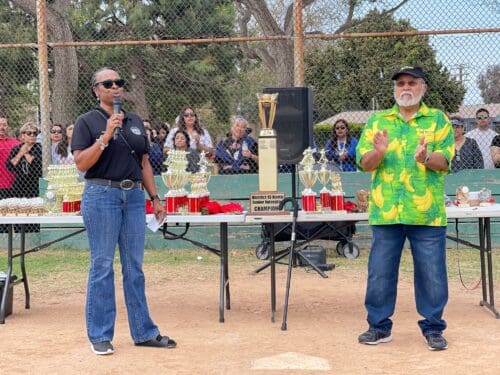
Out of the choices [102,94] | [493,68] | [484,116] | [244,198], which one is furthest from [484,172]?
[102,94]

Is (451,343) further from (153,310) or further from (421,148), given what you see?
(153,310)

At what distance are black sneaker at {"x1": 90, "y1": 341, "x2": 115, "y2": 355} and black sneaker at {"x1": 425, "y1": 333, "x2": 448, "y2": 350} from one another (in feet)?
7.51

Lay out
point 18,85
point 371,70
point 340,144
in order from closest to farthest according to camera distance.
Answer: point 340,144 < point 371,70 < point 18,85

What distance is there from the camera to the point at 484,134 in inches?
468

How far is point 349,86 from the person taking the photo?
493 inches

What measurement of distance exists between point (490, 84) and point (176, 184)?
7.70 metres

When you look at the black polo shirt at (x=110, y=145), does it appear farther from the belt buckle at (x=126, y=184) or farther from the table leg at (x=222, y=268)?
the table leg at (x=222, y=268)

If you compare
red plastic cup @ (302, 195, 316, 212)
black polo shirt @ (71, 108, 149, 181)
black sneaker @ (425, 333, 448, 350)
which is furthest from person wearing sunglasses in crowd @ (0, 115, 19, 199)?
black sneaker @ (425, 333, 448, 350)

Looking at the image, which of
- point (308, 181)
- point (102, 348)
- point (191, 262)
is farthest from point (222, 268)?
point (191, 262)

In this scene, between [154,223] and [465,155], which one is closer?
[154,223]

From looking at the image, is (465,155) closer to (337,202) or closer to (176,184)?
(337,202)

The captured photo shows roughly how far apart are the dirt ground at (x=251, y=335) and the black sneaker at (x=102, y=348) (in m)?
0.05

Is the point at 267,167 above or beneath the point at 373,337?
above

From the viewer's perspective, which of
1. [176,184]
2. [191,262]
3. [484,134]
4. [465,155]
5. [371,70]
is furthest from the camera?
[371,70]
